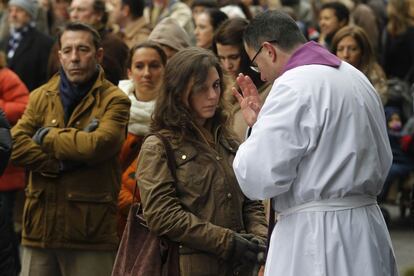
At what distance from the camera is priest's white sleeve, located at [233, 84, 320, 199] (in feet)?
18.1

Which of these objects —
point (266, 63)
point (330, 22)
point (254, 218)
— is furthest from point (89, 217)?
point (330, 22)

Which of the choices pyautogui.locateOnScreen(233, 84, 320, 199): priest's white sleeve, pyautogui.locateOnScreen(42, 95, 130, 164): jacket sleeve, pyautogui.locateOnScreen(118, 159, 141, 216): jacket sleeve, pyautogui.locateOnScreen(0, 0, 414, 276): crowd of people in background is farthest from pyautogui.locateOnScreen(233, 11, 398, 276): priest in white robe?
pyautogui.locateOnScreen(118, 159, 141, 216): jacket sleeve

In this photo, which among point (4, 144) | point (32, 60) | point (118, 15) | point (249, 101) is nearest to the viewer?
point (249, 101)

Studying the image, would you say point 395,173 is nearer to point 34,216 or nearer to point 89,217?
point 89,217

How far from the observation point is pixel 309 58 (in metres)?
5.73

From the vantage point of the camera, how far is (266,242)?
20.8 feet

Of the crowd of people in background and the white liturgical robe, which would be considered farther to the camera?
the crowd of people in background

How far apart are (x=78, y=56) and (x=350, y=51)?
2914 millimetres

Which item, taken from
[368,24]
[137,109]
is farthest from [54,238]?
[368,24]

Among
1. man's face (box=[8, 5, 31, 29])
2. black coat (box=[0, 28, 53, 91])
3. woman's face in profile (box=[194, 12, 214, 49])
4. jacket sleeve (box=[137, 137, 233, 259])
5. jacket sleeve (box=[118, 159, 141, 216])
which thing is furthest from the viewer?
man's face (box=[8, 5, 31, 29])

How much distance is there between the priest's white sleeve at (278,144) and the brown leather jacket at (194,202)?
70 cm

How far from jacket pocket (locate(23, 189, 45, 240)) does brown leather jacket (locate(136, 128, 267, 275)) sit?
4.58ft

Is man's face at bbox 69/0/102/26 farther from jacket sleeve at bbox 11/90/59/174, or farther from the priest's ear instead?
the priest's ear

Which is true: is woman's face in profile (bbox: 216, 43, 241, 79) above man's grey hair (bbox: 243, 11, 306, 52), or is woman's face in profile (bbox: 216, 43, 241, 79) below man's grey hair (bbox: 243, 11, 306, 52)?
below
